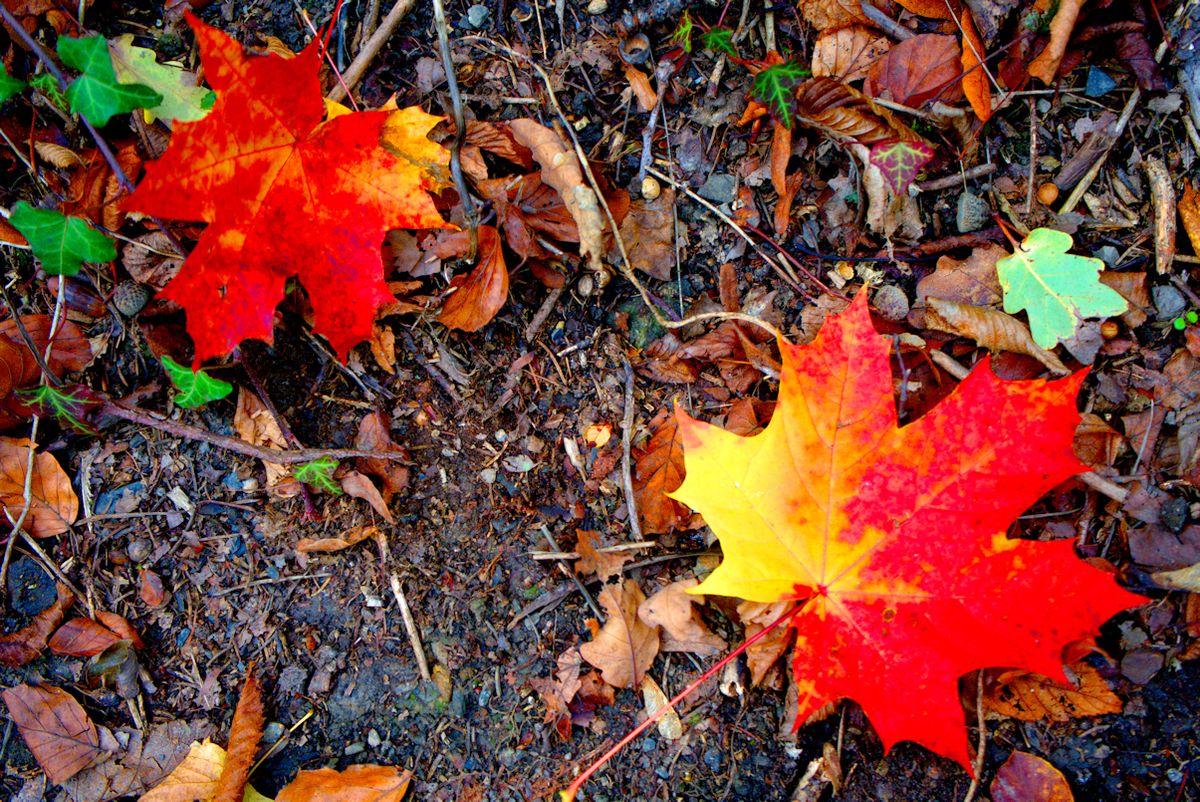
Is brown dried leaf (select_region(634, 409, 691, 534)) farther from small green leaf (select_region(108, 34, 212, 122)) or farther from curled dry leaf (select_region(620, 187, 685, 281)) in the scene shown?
small green leaf (select_region(108, 34, 212, 122))

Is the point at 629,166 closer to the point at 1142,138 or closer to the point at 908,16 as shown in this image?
the point at 908,16

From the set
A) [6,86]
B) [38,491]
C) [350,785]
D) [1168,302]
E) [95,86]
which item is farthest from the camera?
[38,491]

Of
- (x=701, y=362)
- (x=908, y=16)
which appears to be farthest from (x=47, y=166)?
(x=908, y=16)

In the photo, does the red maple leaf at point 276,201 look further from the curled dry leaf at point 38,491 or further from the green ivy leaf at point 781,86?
the green ivy leaf at point 781,86

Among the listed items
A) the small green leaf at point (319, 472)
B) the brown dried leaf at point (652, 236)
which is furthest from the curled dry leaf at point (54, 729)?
the brown dried leaf at point (652, 236)

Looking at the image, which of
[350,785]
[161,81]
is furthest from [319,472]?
[161,81]

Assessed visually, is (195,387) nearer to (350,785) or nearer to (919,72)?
(350,785)
